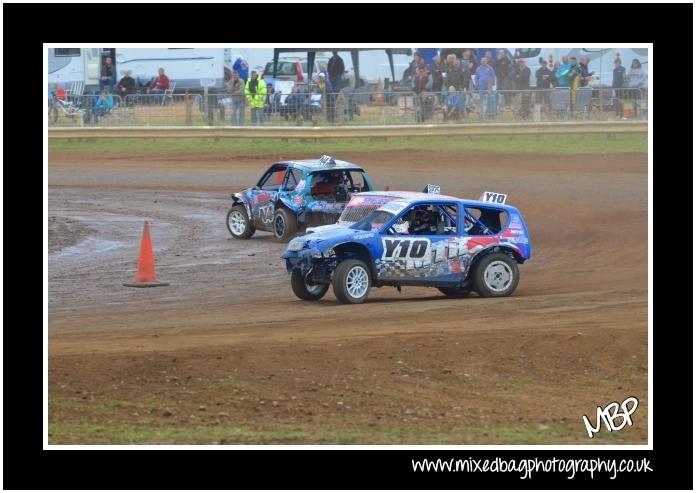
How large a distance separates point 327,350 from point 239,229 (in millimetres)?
10326

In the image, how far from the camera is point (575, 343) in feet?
44.4

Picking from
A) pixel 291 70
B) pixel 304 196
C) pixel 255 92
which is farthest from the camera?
pixel 291 70

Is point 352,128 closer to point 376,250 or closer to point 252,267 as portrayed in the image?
point 252,267

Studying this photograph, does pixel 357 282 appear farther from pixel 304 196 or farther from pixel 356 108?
pixel 356 108

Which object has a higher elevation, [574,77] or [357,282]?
[574,77]

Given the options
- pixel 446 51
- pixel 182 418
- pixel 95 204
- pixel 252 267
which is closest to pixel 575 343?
pixel 182 418

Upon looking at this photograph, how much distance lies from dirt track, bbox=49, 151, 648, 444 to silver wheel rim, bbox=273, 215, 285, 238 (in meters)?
0.24

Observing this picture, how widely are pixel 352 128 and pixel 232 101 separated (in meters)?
3.46

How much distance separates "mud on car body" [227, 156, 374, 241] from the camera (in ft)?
72.2

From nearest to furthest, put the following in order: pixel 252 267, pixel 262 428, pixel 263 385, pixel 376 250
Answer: pixel 262 428, pixel 263 385, pixel 376 250, pixel 252 267

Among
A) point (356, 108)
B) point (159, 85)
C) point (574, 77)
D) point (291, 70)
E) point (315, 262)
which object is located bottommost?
point (315, 262)

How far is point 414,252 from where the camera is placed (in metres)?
16.1

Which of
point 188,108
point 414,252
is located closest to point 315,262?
point 414,252

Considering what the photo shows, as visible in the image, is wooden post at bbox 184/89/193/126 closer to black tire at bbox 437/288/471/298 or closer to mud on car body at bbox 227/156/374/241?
mud on car body at bbox 227/156/374/241
